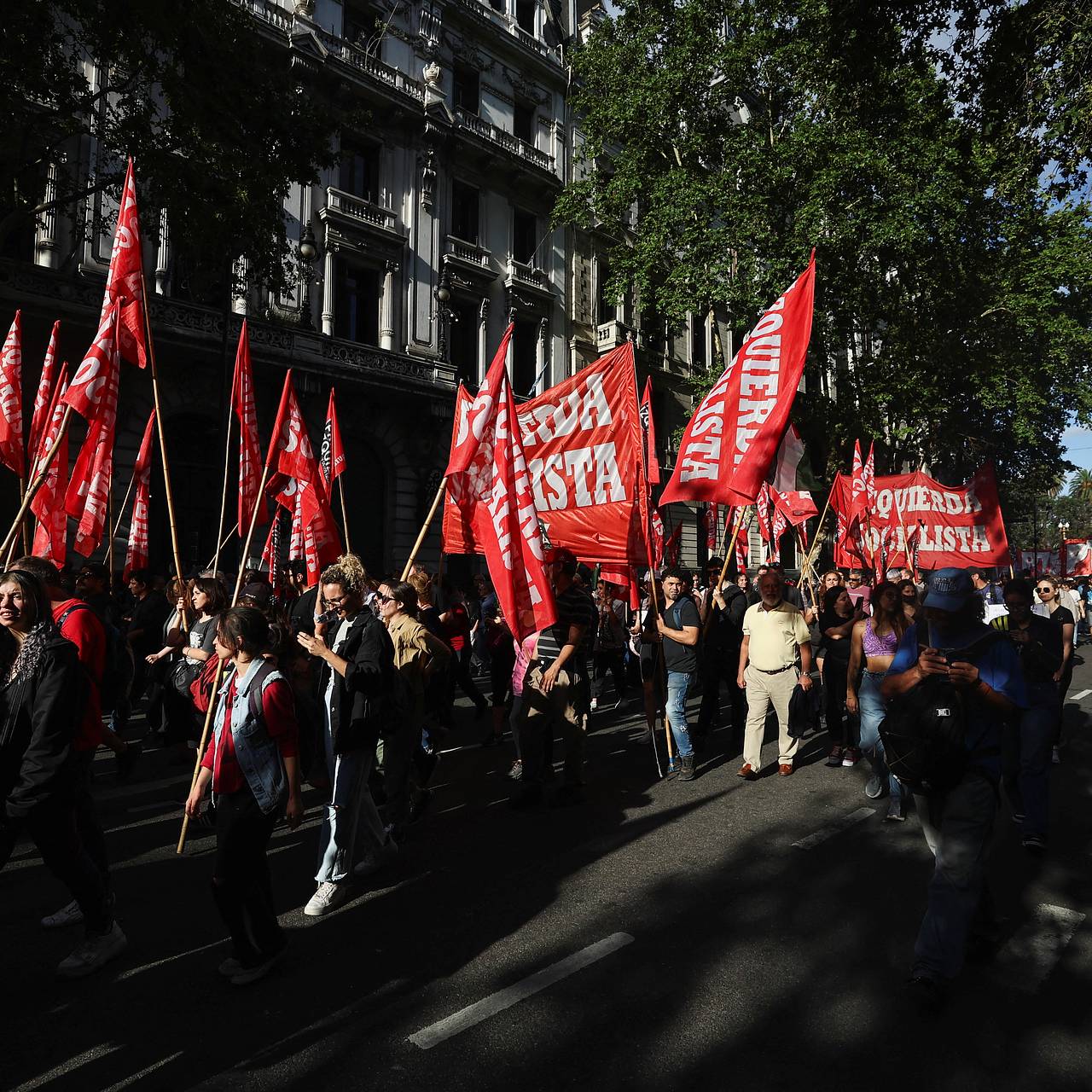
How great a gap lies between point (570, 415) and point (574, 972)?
17.6ft

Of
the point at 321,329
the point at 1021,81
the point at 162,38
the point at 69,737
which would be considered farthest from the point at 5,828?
the point at 321,329

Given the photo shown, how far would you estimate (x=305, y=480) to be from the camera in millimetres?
8953

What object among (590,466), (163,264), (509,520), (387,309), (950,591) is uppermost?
(387,309)

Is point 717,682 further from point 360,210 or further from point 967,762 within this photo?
point 360,210

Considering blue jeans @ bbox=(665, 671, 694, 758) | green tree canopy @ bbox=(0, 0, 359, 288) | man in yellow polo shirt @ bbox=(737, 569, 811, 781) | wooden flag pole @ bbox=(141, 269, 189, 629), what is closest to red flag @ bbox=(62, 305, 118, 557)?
wooden flag pole @ bbox=(141, 269, 189, 629)

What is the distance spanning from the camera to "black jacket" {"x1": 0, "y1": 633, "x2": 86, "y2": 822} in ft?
11.1

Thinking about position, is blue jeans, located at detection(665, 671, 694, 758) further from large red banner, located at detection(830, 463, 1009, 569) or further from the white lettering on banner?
large red banner, located at detection(830, 463, 1009, 569)

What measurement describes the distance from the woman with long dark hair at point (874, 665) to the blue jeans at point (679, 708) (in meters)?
1.30

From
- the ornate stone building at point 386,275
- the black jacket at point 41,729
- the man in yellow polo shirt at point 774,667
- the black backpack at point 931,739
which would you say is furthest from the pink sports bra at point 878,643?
the ornate stone building at point 386,275

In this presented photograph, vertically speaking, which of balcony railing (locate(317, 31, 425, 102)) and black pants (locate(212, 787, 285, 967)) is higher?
balcony railing (locate(317, 31, 425, 102))

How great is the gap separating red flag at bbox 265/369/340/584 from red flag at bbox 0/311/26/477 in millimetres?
2309

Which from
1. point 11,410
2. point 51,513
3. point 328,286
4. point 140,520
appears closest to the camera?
point 51,513

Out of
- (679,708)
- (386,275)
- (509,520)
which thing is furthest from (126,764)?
(386,275)

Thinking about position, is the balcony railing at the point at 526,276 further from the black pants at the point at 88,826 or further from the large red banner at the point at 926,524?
the black pants at the point at 88,826
